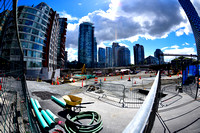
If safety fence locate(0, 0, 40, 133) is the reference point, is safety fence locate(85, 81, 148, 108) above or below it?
below

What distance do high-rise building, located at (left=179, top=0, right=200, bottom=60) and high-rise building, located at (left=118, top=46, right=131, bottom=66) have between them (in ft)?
330

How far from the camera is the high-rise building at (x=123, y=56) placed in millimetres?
180250

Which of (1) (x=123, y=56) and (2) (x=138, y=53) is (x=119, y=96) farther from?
(2) (x=138, y=53)

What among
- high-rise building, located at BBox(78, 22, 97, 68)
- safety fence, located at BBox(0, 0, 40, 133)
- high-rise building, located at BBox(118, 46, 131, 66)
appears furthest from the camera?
high-rise building, located at BBox(118, 46, 131, 66)

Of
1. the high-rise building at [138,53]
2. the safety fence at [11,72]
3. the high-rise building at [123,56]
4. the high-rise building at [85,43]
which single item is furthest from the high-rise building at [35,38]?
the high-rise building at [138,53]

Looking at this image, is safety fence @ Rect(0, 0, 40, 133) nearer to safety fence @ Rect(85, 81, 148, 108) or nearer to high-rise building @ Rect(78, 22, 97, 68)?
safety fence @ Rect(85, 81, 148, 108)

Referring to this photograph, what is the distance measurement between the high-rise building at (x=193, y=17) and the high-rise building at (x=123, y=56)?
100m

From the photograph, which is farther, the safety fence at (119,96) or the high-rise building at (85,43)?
the high-rise building at (85,43)

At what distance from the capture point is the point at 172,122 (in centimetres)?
408

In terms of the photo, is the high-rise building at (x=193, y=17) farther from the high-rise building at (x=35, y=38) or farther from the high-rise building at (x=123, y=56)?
A: the high-rise building at (x=35, y=38)

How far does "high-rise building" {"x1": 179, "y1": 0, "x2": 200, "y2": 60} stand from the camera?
7731 centimetres

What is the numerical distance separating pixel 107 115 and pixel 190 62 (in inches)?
369

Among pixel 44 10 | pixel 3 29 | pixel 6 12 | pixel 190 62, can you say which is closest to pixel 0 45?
pixel 3 29

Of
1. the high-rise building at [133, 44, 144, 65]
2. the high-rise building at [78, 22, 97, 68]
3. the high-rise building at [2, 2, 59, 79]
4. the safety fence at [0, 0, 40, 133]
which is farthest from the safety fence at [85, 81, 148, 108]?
the high-rise building at [133, 44, 144, 65]
